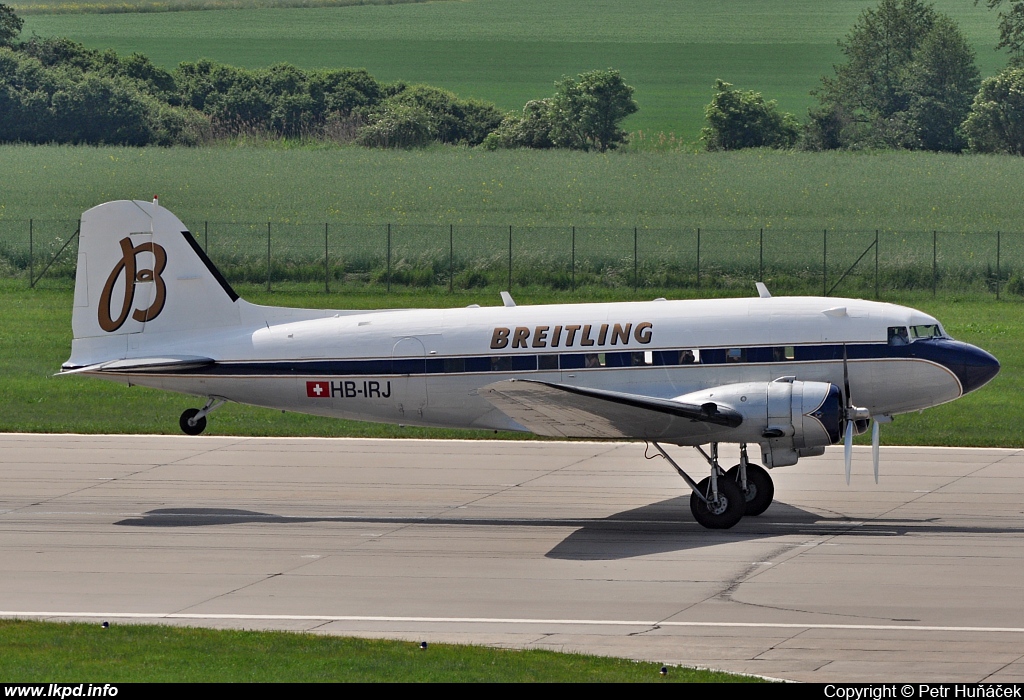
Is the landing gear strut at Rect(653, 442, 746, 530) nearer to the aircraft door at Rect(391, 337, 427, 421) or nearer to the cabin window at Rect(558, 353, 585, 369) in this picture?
the cabin window at Rect(558, 353, 585, 369)

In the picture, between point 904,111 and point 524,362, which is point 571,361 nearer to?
point 524,362

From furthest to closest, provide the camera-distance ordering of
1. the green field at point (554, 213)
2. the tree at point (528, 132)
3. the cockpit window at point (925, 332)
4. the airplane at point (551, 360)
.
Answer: the tree at point (528, 132) → the green field at point (554, 213) → the cockpit window at point (925, 332) → the airplane at point (551, 360)

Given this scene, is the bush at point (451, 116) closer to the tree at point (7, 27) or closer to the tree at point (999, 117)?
the tree at point (7, 27)

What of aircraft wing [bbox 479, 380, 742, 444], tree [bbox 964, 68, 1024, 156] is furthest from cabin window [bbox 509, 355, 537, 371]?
tree [bbox 964, 68, 1024, 156]

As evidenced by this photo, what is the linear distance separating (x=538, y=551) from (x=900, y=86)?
86.0 m

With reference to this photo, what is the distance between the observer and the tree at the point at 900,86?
95.9 metres

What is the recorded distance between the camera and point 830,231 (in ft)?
238

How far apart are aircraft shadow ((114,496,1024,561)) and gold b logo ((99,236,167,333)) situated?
3.97m

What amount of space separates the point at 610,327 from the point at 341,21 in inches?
4110

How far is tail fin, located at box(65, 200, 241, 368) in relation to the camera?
26.4m

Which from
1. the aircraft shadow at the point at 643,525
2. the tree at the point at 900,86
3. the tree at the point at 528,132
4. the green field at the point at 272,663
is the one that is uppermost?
the tree at the point at 900,86

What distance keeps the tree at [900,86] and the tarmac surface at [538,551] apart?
70268mm

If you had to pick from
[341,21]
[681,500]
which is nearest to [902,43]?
[341,21]

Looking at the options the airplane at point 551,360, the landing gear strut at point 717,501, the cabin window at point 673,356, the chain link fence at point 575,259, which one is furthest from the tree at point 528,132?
the landing gear strut at point 717,501
